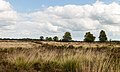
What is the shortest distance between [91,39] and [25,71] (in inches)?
5183

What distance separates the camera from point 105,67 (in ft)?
38.9

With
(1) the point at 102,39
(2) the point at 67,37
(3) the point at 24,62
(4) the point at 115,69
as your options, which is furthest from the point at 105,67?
(2) the point at 67,37

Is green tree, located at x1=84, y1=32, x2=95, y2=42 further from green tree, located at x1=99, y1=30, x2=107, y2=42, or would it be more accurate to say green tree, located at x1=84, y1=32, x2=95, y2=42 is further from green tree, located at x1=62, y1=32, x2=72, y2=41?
green tree, located at x1=62, y1=32, x2=72, y2=41

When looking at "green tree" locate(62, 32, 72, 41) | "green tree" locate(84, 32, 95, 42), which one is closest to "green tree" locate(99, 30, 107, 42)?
"green tree" locate(84, 32, 95, 42)

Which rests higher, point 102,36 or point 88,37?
point 102,36

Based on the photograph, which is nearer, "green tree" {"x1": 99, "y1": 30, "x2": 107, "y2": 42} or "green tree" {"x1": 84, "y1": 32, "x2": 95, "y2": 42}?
"green tree" {"x1": 99, "y1": 30, "x2": 107, "y2": 42}

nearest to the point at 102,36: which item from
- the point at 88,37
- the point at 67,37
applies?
the point at 88,37

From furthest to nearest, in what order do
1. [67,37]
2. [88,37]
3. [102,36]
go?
[67,37] → [88,37] → [102,36]

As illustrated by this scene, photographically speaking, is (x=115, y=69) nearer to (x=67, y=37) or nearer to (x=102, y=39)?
(x=102, y=39)

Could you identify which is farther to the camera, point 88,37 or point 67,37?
point 67,37

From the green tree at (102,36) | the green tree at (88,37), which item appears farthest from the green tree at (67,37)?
the green tree at (102,36)

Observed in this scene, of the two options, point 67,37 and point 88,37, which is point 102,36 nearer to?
point 88,37

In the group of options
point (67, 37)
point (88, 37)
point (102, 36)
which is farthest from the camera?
point (67, 37)

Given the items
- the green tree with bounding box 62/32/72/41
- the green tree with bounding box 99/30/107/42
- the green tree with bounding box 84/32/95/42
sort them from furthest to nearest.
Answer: the green tree with bounding box 62/32/72/41 → the green tree with bounding box 84/32/95/42 → the green tree with bounding box 99/30/107/42
